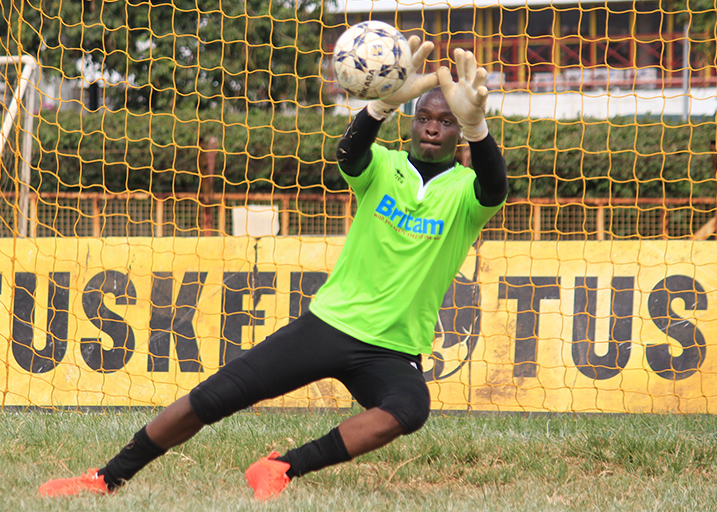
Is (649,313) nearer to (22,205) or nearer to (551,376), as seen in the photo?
(551,376)

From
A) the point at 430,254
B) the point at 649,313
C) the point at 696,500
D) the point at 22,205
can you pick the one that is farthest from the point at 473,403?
the point at 22,205

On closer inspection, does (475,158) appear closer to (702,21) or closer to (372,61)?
(372,61)

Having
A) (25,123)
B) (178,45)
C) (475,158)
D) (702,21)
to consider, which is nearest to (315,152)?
(178,45)

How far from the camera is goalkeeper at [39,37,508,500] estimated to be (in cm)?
280

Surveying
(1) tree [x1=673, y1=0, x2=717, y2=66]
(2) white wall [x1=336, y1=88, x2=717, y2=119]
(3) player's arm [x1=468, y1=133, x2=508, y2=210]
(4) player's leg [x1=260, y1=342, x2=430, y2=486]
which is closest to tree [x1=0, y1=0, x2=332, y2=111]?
(2) white wall [x1=336, y1=88, x2=717, y2=119]

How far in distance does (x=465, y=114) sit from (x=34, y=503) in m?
2.31

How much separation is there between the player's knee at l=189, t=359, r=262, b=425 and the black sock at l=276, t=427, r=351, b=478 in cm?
32

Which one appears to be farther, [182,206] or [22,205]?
[182,206]

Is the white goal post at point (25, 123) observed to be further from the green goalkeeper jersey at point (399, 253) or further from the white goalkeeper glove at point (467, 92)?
the white goalkeeper glove at point (467, 92)

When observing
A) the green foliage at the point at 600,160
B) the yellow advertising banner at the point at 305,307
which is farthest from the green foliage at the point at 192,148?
the yellow advertising banner at the point at 305,307

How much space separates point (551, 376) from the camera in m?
4.86

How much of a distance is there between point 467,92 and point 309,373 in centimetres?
129

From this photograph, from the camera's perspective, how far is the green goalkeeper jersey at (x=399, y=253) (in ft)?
9.55

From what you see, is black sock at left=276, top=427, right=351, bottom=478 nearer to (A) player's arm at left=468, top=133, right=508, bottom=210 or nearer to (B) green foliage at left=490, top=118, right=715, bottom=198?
(A) player's arm at left=468, top=133, right=508, bottom=210
